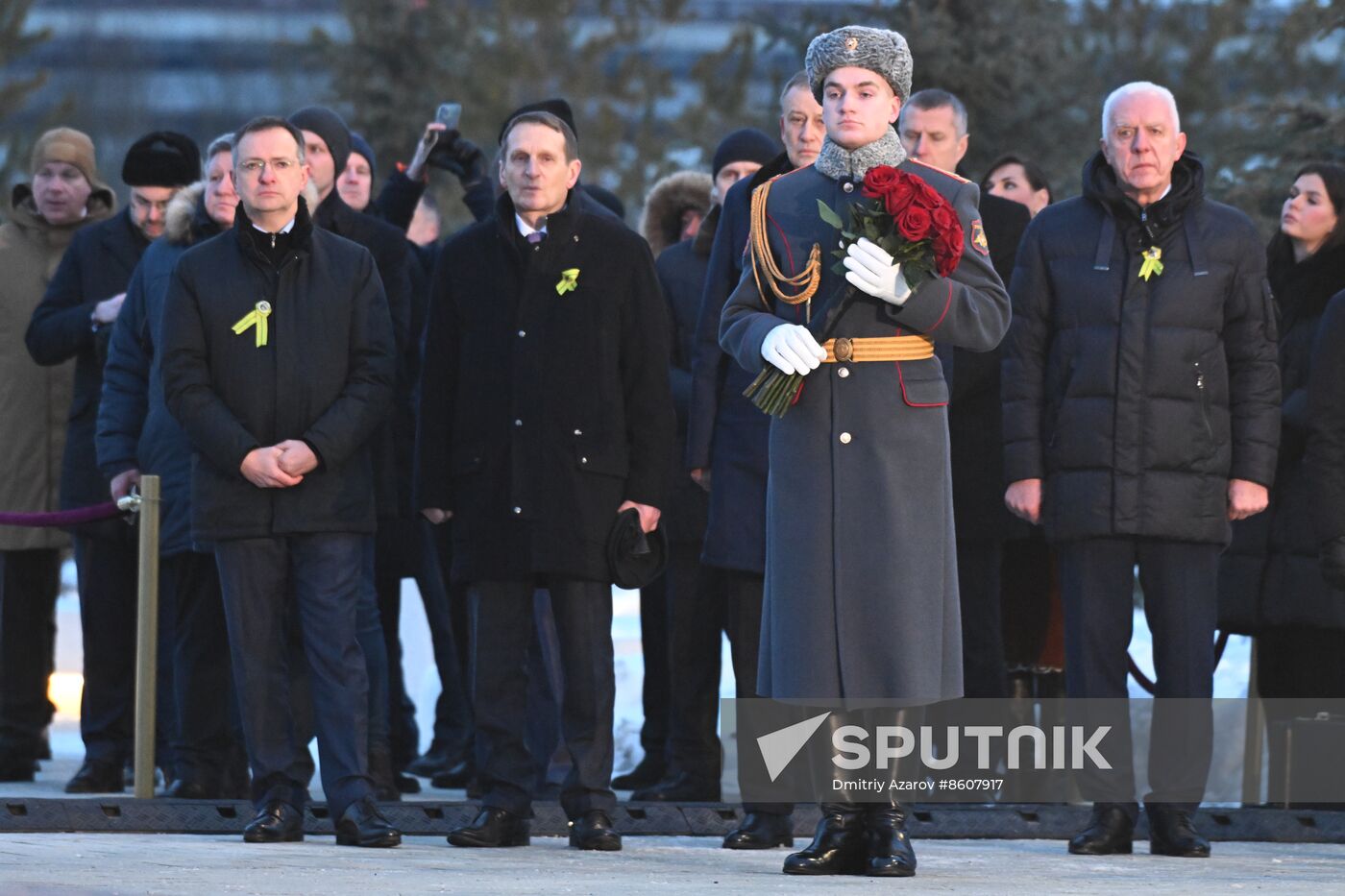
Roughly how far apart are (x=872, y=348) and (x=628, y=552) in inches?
50.1

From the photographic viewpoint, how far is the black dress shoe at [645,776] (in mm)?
9445

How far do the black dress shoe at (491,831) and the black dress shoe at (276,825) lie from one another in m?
0.45

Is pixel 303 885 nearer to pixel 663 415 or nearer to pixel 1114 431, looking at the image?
pixel 663 415

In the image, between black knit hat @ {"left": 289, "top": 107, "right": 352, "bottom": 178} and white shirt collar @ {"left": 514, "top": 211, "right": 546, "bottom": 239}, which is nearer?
white shirt collar @ {"left": 514, "top": 211, "right": 546, "bottom": 239}

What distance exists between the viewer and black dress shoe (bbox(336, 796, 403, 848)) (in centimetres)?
706

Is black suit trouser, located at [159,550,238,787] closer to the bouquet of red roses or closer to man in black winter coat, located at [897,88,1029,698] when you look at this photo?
man in black winter coat, located at [897,88,1029,698]

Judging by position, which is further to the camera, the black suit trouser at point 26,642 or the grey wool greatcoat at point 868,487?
the black suit trouser at point 26,642

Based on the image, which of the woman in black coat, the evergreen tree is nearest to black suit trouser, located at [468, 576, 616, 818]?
the woman in black coat

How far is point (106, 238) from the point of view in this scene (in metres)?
9.35

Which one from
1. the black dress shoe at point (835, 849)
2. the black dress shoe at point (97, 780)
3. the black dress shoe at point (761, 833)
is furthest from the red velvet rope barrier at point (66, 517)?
the black dress shoe at point (835, 849)

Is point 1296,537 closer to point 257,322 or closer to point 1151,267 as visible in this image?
point 1151,267

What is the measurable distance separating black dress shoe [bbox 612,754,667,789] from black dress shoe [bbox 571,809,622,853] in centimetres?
222

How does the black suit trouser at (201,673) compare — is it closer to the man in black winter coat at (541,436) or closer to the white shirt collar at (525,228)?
the man in black winter coat at (541,436)

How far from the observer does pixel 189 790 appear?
8.34m
